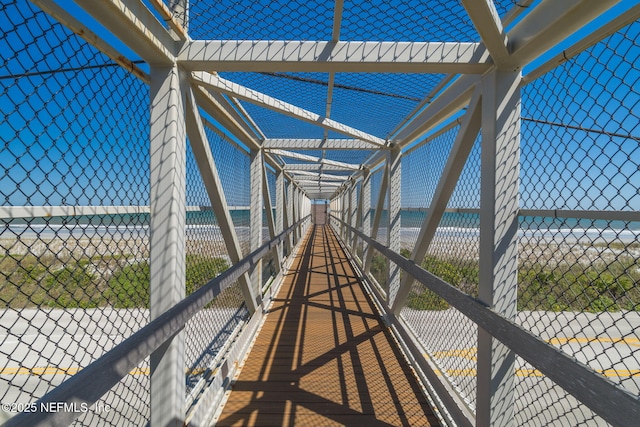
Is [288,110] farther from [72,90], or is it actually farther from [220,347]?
[220,347]

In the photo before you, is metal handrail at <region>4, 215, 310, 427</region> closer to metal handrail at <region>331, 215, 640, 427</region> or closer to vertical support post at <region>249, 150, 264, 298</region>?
metal handrail at <region>331, 215, 640, 427</region>

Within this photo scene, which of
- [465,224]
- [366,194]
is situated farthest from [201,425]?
[366,194]

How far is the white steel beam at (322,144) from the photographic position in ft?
16.5

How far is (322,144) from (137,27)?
3728mm

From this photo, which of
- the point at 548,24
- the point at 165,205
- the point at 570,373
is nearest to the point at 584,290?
the point at 570,373

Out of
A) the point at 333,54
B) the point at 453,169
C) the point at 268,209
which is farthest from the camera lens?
the point at 268,209

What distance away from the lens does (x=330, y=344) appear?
12.0 ft

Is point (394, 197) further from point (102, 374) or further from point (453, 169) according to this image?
point (102, 374)

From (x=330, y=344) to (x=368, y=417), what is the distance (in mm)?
1269

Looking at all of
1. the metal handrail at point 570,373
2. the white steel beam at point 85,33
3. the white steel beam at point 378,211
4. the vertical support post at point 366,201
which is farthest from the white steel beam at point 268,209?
the metal handrail at point 570,373

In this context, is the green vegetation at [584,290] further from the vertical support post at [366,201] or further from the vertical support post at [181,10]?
the vertical support post at [366,201]

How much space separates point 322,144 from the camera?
522 centimetres

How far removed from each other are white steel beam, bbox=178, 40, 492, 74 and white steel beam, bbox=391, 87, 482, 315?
0.26 metres

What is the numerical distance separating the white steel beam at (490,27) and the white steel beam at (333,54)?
0.51 feet
